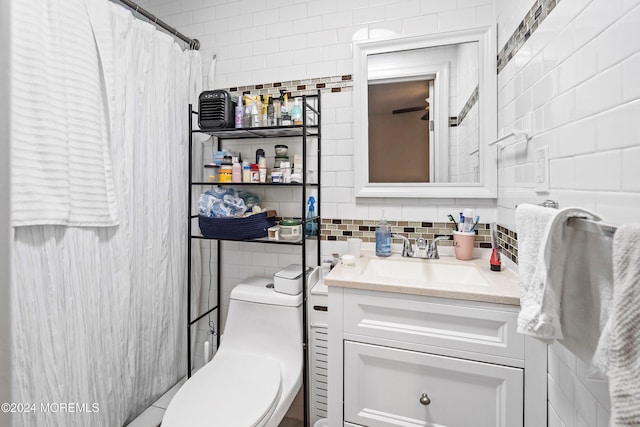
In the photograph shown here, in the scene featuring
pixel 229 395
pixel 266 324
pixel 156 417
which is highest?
pixel 266 324

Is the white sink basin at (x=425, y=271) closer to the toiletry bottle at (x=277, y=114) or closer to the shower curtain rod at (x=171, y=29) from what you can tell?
the toiletry bottle at (x=277, y=114)

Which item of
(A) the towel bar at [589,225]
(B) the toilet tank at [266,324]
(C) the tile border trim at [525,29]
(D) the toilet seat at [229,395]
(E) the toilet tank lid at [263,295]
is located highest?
(C) the tile border trim at [525,29]

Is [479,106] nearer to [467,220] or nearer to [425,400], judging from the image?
[467,220]

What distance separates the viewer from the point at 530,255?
73cm

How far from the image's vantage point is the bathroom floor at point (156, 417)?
5.15ft

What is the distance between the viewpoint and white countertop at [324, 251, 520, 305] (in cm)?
104

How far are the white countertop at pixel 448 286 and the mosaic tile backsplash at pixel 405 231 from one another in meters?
0.17

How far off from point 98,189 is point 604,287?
163cm

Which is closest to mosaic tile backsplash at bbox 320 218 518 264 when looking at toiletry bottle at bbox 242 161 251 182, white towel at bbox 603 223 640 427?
toiletry bottle at bbox 242 161 251 182

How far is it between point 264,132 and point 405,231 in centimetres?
94

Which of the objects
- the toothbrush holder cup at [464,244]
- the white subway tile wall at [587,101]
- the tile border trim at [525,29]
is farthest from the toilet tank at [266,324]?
the tile border trim at [525,29]

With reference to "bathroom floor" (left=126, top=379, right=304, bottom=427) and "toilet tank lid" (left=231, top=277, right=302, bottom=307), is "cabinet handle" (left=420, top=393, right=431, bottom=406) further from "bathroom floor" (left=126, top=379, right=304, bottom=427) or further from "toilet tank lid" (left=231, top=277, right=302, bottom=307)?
"bathroom floor" (left=126, top=379, right=304, bottom=427)

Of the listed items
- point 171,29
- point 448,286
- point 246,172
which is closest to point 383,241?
point 448,286

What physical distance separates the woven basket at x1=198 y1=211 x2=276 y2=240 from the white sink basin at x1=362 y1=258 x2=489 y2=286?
22.8 inches
